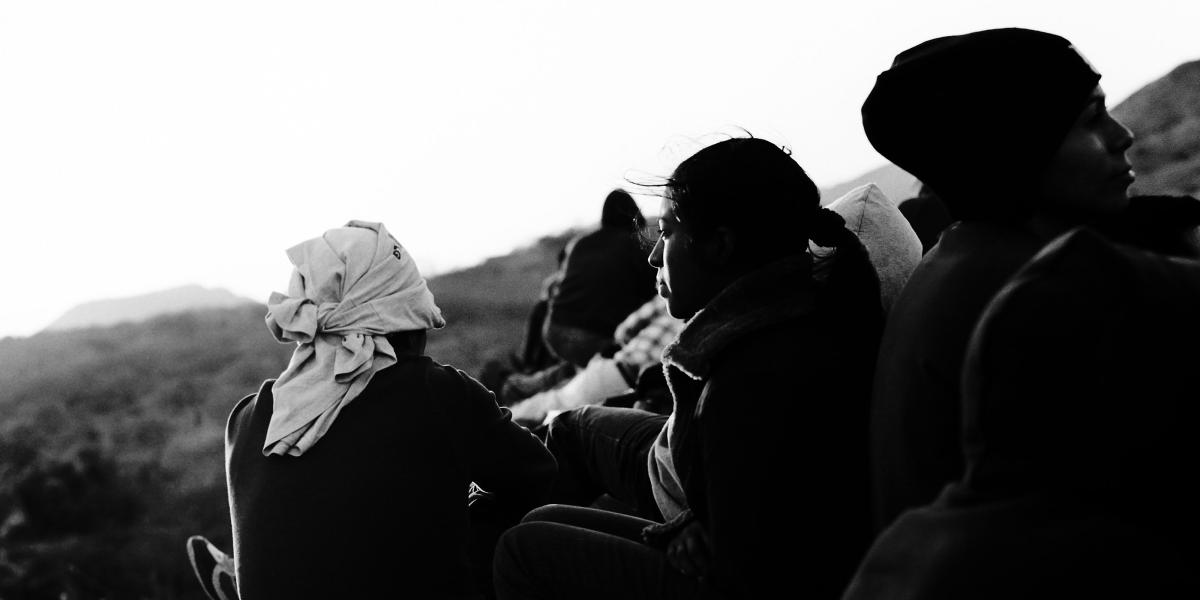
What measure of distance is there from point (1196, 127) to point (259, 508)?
1340 cm

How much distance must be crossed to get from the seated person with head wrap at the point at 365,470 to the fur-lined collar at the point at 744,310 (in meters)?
0.94

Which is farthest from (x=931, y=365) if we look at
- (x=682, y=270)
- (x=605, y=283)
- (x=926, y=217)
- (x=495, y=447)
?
(x=605, y=283)

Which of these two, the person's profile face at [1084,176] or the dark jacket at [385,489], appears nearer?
the person's profile face at [1084,176]

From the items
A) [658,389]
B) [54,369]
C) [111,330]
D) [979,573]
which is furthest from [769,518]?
[111,330]

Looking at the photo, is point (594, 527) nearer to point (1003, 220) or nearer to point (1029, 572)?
point (1003, 220)

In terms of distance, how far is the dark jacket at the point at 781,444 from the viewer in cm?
218

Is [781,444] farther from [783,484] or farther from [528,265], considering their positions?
[528,265]

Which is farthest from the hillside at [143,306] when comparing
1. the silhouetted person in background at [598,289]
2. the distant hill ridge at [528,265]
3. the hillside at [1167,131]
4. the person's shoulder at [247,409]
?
the person's shoulder at [247,409]

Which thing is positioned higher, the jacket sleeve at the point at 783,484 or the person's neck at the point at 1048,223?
the person's neck at the point at 1048,223

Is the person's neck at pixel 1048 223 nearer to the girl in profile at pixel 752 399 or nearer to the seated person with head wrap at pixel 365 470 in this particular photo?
the girl in profile at pixel 752 399

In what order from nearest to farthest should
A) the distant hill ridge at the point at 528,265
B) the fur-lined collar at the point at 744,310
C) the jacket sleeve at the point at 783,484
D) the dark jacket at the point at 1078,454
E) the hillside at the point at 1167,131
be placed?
the dark jacket at the point at 1078,454, the jacket sleeve at the point at 783,484, the fur-lined collar at the point at 744,310, the hillside at the point at 1167,131, the distant hill ridge at the point at 528,265

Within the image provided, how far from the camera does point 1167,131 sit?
46.7ft

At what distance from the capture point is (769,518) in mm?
2168

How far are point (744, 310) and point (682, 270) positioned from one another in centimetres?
25
